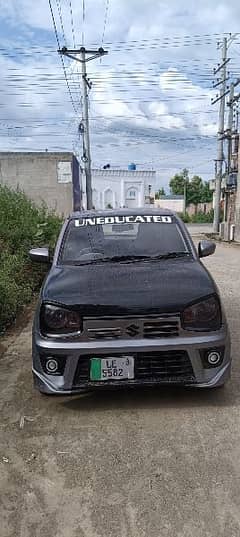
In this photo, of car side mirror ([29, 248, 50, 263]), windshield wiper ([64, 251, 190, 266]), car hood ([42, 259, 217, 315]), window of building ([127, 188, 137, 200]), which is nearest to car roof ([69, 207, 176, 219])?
car side mirror ([29, 248, 50, 263])

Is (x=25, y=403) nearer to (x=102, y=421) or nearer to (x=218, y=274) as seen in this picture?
(x=102, y=421)

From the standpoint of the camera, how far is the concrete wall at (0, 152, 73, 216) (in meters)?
23.9

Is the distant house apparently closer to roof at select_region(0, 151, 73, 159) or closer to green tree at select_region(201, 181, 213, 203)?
green tree at select_region(201, 181, 213, 203)

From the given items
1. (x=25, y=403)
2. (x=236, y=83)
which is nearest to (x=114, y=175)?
(x=236, y=83)

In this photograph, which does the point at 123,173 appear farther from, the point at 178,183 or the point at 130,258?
the point at 130,258

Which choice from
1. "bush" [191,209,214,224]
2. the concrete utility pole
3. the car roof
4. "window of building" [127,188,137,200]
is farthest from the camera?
"bush" [191,209,214,224]

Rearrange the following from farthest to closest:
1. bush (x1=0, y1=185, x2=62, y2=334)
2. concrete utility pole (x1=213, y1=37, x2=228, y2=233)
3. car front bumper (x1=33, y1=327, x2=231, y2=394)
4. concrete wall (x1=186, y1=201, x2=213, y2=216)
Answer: concrete wall (x1=186, y1=201, x2=213, y2=216) → concrete utility pole (x1=213, y1=37, x2=228, y2=233) → bush (x1=0, y1=185, x2=62, y2=334) → car front bumper (x1=33, y1=327, x2=231, y2=394)

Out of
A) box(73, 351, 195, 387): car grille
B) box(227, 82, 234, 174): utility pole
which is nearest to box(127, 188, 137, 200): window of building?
box(227, 82, 234, 174): utility pole

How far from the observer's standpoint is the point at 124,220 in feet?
15.5

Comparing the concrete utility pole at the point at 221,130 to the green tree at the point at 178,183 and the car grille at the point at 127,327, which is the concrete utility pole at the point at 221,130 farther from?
the green tree at the point at 178,183

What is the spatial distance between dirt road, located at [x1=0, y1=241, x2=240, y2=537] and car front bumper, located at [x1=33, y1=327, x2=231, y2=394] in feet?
0.85

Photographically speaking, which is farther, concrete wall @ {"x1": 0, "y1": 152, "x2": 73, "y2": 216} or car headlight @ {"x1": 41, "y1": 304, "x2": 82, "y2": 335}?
concrete wall @ {"x1": 0, "y1": 152, "x2": 73, "y2": 216}

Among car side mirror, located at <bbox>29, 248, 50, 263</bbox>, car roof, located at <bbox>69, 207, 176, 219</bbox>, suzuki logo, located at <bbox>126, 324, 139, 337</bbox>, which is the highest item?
car roof, located at <bbox>69, 207, 176, 219</bbox>

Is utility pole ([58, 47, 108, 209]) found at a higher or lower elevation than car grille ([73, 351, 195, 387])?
higher
